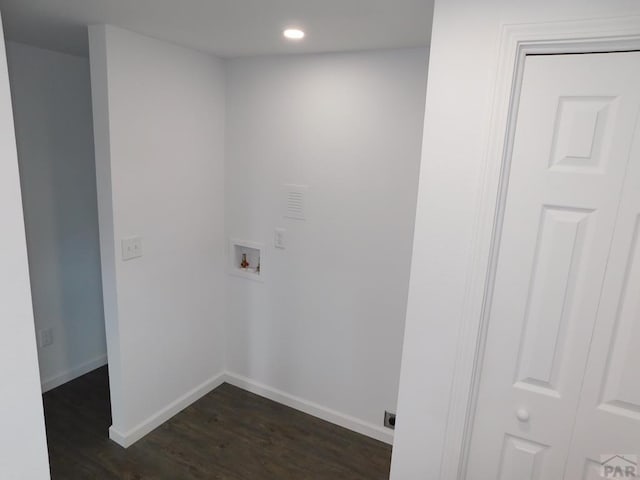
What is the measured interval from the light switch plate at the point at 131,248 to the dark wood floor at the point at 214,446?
1.15 meters

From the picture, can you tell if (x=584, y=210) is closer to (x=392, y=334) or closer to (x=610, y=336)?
(x=610, y=336)

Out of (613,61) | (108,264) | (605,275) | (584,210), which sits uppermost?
(613,61)

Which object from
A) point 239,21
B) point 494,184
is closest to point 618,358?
point 494,184

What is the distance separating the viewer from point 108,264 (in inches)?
88.5

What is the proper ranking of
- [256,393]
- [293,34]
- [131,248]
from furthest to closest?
[256,393]
[131,248]
[293,34]

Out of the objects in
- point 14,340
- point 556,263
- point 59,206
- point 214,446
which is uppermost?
point 556,263

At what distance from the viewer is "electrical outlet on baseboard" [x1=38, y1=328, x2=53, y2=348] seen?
283cm

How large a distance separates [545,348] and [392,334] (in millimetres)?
1191

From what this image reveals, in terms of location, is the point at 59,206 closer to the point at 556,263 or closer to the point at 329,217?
the point at 329,217

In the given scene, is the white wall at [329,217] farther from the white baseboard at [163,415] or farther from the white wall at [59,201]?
the white wall at [59,201]

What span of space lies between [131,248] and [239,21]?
4.33 ft

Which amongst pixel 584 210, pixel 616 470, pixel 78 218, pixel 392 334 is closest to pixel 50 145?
pixel 78 218

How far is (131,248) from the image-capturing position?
2.29 metres

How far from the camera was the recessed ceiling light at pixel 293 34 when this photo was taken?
1.94 m
